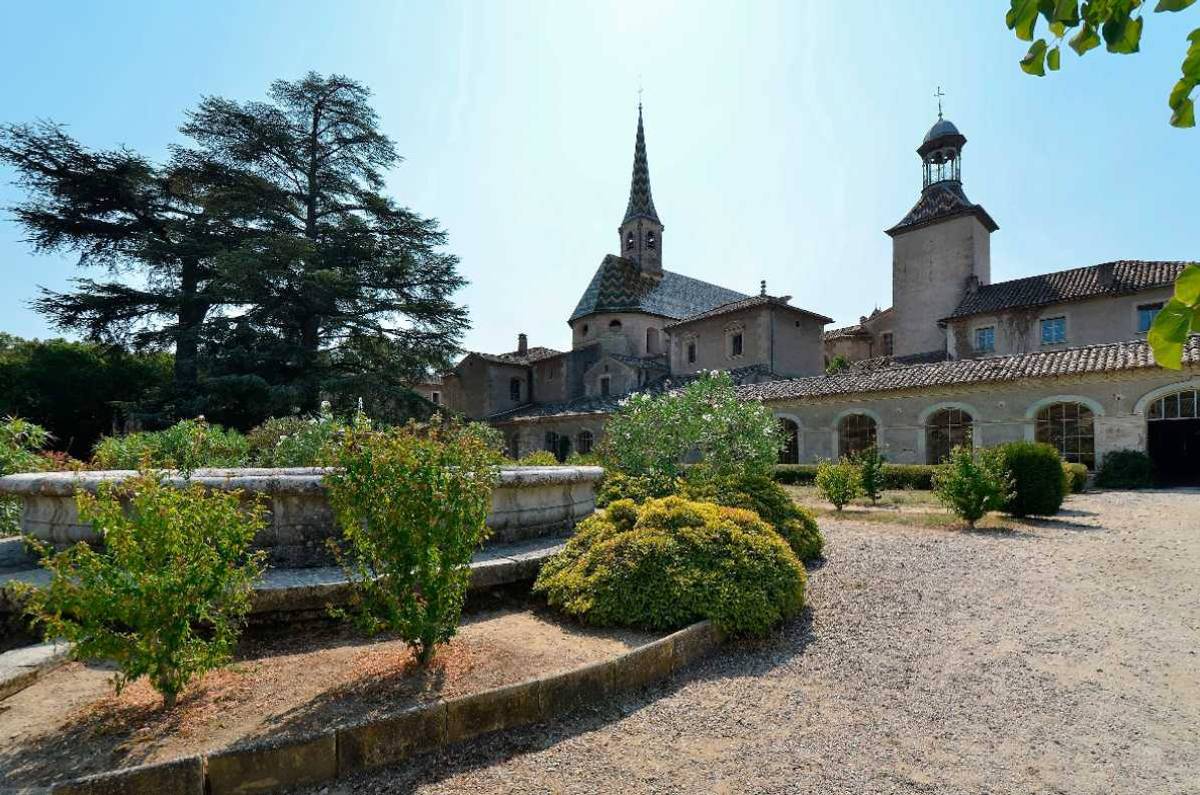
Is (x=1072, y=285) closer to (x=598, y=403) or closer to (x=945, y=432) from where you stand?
(x=945, y=432)

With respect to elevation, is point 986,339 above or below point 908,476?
above

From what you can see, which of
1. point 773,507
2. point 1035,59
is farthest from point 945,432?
point 1035,59

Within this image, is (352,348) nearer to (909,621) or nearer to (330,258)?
(330,258)

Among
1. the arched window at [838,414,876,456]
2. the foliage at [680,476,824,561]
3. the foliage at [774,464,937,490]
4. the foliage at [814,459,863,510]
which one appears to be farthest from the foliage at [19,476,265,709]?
the arched window at [838,414,876,456]

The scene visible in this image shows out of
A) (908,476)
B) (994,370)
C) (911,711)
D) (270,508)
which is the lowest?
(911,711)

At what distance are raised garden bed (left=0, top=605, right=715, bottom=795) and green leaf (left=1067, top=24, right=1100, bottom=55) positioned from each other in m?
3.67

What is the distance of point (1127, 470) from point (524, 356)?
32.0 metres

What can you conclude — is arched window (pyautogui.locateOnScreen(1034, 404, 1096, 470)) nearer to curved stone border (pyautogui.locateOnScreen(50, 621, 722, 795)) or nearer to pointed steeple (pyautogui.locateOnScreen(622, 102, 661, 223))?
curved stone border (pyautogui.locateOnScreen(50, 621, 722, 795))

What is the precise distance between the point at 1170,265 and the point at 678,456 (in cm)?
2660

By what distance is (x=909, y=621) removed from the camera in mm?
5512

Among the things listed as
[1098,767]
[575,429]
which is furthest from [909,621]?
[575,429]

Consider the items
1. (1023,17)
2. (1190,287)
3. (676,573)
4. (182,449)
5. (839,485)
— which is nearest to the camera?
(1190,287)

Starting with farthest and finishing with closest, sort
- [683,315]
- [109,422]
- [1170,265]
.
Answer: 1. [683,315]
2. [109,422]
3. [1170,265]

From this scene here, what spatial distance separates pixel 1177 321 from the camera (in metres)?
1.16
